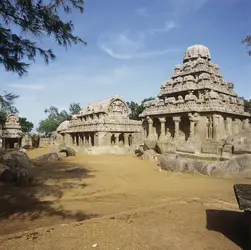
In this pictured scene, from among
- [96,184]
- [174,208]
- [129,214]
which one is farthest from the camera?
[96,184]

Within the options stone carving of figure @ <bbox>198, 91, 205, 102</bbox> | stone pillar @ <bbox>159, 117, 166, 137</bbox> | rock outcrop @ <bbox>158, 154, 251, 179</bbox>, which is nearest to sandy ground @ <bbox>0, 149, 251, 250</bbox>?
rock outcrop @ <bbox>158, 154, 251, 179</bbox>

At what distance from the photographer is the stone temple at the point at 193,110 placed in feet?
61.7

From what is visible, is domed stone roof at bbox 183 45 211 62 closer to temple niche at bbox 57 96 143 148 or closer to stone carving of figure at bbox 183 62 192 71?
stone carving of figure at bbox 183 62 192 71

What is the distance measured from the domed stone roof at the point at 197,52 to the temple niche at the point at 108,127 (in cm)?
1006

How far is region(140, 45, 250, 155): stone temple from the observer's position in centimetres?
1881

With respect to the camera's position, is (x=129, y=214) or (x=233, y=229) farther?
(x=129, y=214)

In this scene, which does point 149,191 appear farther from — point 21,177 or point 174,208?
point 21,177

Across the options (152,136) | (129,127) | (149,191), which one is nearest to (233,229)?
(149,191)

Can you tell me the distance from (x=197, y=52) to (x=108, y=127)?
12088 millimetres

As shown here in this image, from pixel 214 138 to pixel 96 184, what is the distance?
12003mm

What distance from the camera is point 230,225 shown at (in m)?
4.79

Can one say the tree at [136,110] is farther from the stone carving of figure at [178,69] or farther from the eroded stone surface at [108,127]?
the stone carving of figure at [178,69]

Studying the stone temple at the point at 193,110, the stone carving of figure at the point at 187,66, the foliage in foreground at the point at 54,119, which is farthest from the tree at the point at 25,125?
the stone carving of figure at the point at 187,66

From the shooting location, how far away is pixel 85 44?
6125 millimetres
